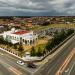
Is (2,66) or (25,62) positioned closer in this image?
(2,66)

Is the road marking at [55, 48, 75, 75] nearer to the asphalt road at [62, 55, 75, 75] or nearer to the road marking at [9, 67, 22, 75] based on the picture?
the asphalt road at [62, 55, 75, 75]

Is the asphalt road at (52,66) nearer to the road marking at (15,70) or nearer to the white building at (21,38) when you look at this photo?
the road marking at (15,70)

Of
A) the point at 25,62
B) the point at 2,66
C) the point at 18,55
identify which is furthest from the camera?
the point at 18,55

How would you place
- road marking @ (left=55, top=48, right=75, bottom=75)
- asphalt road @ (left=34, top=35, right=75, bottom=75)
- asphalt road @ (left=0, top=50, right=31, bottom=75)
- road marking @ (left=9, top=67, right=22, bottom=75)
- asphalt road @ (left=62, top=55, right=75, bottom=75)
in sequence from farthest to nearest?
asphalt road @ (left=0, top=50, right=31, bottom=75) < asphalt road @ (left=34, top=35, right=75, bottom=75) < road marking @ (left=9, top=67, right=22, bottom=75) < road marking @ (left=55, top=48, right=75, bottom=75) < asphalt road @ (left=62, top=55, right=75, bottom=75)

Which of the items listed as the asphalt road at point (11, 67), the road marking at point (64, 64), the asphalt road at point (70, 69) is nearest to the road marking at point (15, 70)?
the asphalt road at point (11, 67)

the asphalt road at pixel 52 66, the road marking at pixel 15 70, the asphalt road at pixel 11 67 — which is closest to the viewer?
the road marking at pixel 15 70

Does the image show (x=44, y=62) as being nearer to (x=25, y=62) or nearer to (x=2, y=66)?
(x=25, y=62)

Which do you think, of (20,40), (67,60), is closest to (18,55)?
(67,60)

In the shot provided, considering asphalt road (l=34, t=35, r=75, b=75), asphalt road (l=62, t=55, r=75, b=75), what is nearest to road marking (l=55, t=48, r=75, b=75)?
asphalt road (l=34, t=35, r=75, b=75)
